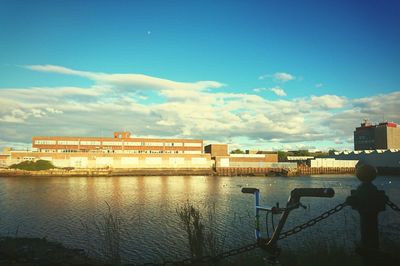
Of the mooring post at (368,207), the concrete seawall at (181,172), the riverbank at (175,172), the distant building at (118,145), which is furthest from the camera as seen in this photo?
the distant building at (118,145)

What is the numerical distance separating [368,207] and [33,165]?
108m

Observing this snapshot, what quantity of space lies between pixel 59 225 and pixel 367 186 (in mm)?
23528

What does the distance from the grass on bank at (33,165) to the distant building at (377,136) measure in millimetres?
143342

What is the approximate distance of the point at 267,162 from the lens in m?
119

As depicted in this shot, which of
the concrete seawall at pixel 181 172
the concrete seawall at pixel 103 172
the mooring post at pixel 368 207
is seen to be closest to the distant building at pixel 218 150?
the concrete seawall at pixel 181 172

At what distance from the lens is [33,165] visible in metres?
99.8

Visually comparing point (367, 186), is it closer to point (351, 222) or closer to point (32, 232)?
point (351, 222)

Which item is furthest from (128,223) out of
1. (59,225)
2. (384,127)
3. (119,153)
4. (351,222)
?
(384,127)

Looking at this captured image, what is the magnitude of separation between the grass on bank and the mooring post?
10646 centimetres

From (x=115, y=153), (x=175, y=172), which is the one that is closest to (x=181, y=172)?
(x=175, y=172)

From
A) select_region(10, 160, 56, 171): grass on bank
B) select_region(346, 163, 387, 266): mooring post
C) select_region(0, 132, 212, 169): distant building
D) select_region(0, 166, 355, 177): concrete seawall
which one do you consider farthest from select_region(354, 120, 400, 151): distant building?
select_region(346, 163, 387, 266): mooring post

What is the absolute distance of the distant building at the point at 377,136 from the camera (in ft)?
540

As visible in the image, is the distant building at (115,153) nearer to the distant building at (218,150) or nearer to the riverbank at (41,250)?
the distant building at (218,150)

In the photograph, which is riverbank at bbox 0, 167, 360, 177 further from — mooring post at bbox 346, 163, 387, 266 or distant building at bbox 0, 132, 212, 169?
mooring post at bbox 346, 163, 387, 266
